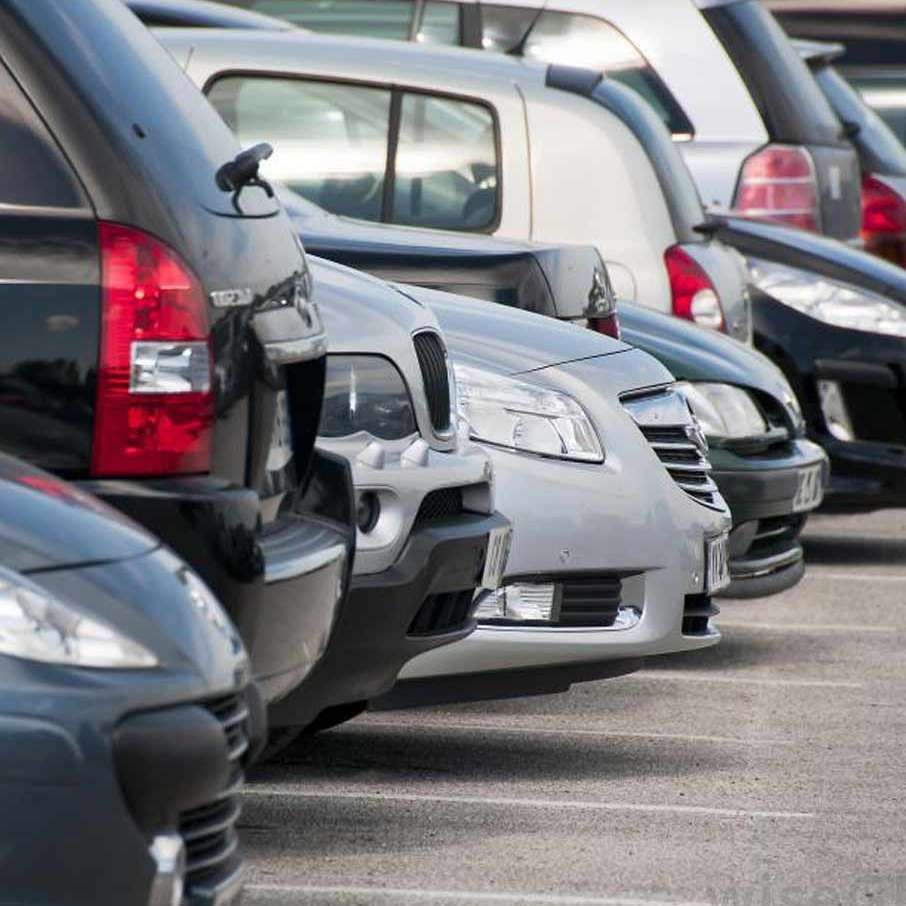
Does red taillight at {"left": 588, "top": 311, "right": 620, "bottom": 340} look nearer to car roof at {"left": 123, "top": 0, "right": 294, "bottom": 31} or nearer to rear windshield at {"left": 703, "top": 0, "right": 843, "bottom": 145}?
car roof at {"left": 123, "top": 0, "right": 294, "bottom": 31}

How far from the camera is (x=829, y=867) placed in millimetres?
5691

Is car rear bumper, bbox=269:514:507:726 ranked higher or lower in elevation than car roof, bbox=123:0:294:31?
lower

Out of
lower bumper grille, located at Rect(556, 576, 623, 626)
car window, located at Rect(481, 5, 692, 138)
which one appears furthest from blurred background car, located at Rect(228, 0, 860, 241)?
lower bumper grille, located at Rect(556, 576, 623, 626)

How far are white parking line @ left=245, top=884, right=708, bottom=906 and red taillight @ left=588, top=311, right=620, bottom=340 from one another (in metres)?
2.58

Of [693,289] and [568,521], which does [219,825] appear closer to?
[568,521]

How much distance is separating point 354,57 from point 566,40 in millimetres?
2020

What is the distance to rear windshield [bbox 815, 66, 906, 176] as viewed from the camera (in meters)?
13.4

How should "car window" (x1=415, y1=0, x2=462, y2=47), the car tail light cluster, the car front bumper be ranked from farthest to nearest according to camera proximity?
the car tail light cluster, "car window" (x1=415, y1=0, x2=462, y2=47), the car front bumper

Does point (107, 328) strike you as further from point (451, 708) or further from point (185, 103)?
point (451, 708)

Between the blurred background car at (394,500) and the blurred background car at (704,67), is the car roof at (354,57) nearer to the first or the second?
the blurred background car at (704,67)

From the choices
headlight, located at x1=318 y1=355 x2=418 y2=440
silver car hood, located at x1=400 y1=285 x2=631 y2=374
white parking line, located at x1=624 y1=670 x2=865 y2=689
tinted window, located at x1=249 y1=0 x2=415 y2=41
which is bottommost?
white parking line, located at x1=624 y1=670 x2=865 y2=689

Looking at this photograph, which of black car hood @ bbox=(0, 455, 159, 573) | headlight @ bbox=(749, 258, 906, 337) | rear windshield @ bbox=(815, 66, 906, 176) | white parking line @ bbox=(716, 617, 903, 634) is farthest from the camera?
rear windshield @ bbox=(815, 66, 906, 176)

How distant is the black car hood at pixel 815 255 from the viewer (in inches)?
423

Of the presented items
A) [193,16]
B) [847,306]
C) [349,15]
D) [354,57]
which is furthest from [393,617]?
[349,15]
